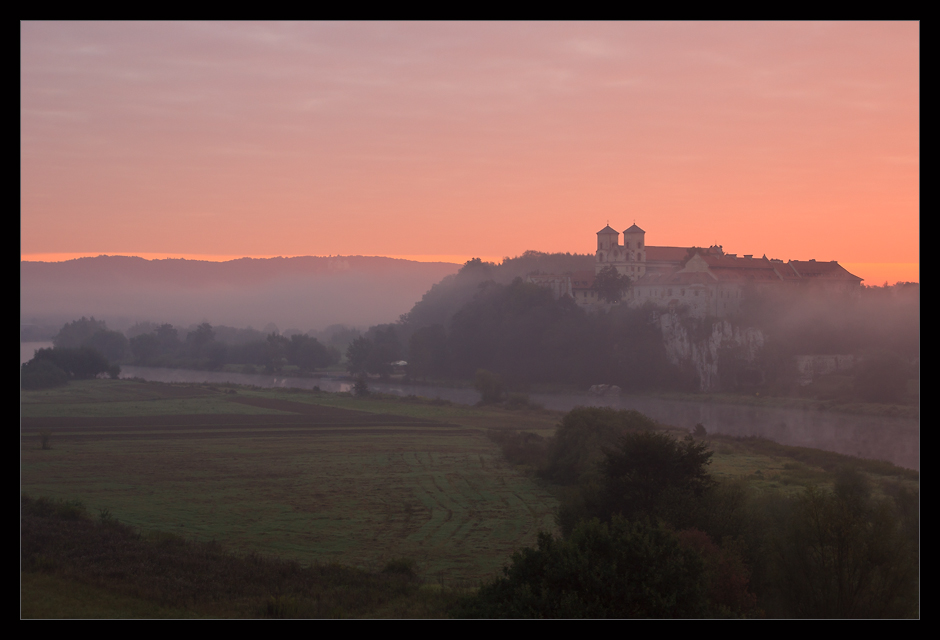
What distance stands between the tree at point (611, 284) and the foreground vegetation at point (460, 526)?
39497 millimetres

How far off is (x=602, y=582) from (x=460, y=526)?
396 inches

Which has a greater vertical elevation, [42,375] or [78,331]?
[78,331]

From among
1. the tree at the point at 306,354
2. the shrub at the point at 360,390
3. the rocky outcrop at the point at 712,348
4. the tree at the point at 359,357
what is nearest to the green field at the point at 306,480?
the shrub at the point at 360,390

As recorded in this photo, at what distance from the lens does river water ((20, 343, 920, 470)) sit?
34.7m

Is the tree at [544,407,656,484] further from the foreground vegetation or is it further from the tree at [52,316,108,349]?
the tree at [52,316,108,349]

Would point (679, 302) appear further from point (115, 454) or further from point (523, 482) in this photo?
point (115, 454)

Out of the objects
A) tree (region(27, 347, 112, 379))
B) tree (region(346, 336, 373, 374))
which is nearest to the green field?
tree (region(27, 347, 112, 379))

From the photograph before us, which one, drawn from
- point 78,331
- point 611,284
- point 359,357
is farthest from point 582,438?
point 78,331

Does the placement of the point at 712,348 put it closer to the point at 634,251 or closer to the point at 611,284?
the point at 611,284

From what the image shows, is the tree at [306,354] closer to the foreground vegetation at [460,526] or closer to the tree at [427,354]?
the tree at [427,354]

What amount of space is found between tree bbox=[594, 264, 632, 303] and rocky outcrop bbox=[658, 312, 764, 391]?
329 inches

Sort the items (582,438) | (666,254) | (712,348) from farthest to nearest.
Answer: (666,254) < (712,348) < (582,438)

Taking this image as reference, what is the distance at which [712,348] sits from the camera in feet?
206
